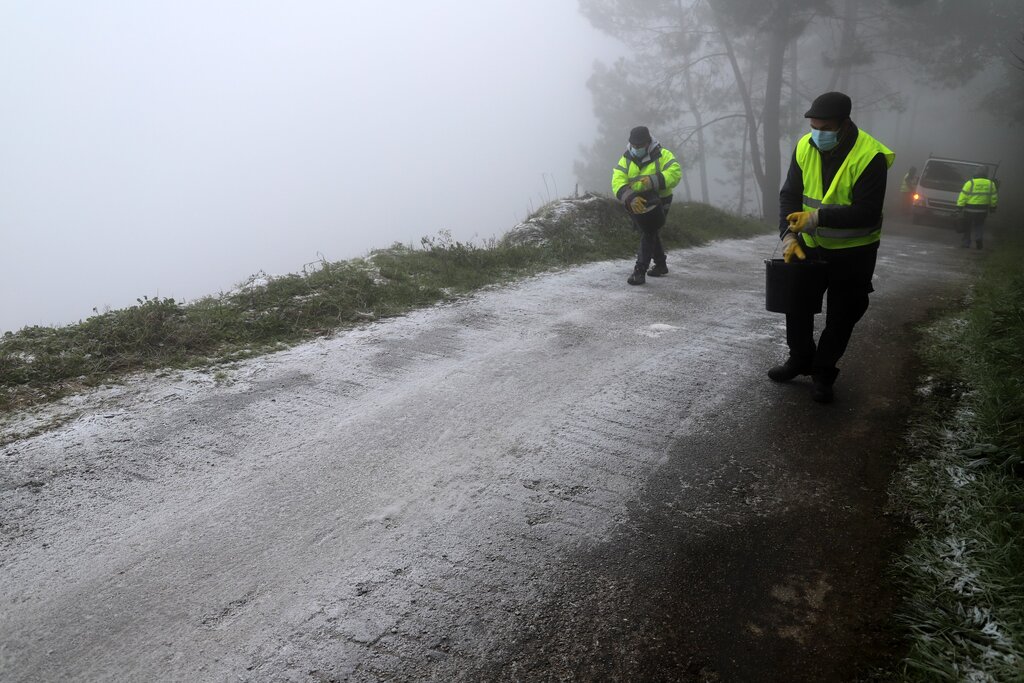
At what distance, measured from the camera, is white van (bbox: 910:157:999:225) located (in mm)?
18827

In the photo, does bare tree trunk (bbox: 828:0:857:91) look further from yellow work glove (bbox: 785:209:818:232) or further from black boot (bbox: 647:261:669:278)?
yellow work glove (bbox: 785:209:818:232)

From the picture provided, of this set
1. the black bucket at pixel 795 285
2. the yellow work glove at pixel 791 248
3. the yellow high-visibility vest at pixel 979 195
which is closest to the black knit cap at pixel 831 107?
the yellow work glove at pixel 791 248

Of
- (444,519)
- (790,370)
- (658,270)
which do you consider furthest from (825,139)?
(658,270)

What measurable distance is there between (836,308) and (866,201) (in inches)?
30.3

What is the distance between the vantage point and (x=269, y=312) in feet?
20.5

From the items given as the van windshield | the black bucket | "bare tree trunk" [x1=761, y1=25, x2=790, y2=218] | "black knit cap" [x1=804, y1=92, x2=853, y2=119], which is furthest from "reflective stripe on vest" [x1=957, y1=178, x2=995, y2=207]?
"black knit cap" [x1=804, y1=92, x2=853, y2=119]

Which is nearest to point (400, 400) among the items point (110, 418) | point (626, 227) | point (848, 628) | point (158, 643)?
point (110, 418)

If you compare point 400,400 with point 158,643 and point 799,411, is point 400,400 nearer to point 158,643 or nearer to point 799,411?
point 158,643

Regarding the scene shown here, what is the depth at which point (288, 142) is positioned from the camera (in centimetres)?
12838

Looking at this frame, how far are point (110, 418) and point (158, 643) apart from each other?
2.19 m

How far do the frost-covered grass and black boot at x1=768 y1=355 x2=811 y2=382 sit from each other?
77 cm

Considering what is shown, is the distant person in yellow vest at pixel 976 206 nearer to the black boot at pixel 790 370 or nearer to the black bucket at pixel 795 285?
the black boot at pixel 790 370

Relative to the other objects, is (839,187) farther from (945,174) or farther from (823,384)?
(945,174)

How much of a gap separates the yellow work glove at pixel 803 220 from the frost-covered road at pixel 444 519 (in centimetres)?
115
